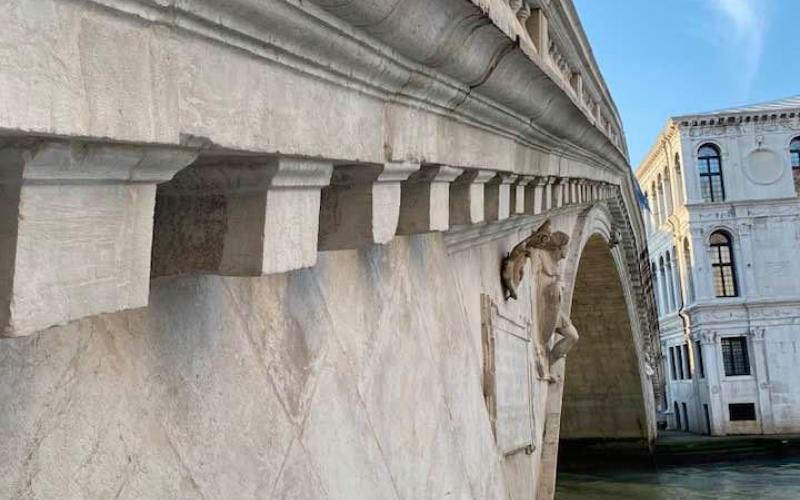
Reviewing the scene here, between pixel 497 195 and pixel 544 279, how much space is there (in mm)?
2983

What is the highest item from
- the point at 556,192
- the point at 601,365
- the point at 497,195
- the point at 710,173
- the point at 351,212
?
the point at 710,173

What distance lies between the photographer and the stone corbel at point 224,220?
167 centimetres

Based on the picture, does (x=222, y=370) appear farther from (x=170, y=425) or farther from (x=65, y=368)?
(x=65, y=368)

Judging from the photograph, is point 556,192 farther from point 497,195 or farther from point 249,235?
point 249,235

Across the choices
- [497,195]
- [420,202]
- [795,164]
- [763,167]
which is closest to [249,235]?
[420,202]

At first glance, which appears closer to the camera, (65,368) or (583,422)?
(65,368)

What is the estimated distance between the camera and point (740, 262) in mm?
31656

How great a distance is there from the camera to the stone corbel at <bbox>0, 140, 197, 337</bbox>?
1.11m

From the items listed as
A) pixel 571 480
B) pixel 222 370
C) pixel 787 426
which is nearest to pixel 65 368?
pixel 222 370

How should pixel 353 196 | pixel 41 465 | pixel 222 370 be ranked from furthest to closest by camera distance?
pixel 353 196
pixel 222 370
pixel 41 465

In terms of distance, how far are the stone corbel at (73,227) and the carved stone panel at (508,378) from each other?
349 centimetres

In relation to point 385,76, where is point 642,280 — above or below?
above

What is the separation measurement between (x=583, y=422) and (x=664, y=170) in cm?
1944

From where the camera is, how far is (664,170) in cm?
3628
